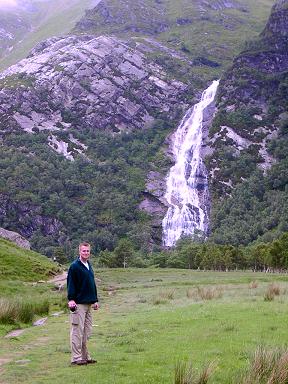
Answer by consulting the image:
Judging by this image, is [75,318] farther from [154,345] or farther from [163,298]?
[163,298]

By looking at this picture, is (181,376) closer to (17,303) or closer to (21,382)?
(21,382)

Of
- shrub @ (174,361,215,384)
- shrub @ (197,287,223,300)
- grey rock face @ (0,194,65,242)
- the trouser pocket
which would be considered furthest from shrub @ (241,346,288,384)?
grey rock face @ (0,194,65,242)

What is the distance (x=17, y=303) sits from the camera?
23078mm

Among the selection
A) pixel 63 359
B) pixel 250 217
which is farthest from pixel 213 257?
pixel 63 359

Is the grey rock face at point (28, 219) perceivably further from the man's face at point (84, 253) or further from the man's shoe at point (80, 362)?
the man's shoe at point (80, 362)

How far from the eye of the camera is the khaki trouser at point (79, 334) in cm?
1284

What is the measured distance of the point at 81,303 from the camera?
13.0 meters

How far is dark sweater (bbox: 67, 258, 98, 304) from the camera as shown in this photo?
1293cm

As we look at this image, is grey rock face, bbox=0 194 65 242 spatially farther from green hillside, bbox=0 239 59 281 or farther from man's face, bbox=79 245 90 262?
man's face, bbox=79 245 90 262

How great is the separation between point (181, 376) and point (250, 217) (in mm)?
154680

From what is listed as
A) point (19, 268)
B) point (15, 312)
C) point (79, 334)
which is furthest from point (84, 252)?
point (19, 268)

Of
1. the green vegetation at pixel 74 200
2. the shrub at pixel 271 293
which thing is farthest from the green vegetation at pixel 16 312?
the green vegetation at pixel 74 200

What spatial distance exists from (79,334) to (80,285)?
1.24 m

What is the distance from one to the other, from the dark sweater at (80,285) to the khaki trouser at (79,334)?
0.73 feet
